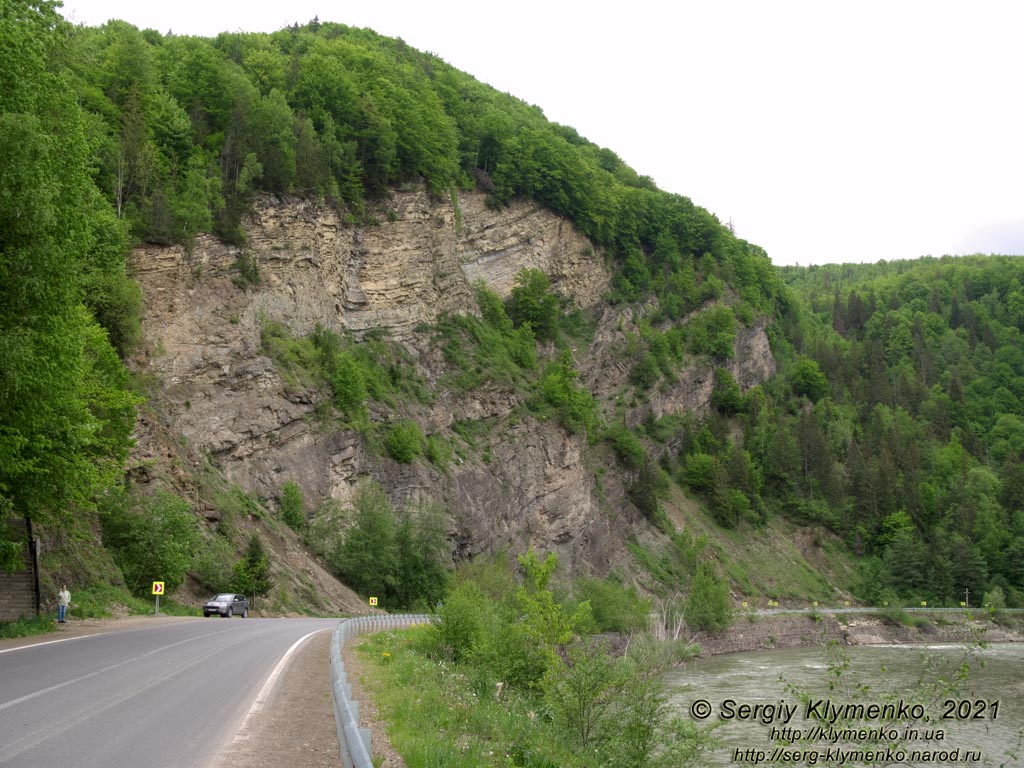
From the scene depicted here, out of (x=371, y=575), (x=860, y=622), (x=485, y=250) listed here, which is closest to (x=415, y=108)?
(x=485, y=250)

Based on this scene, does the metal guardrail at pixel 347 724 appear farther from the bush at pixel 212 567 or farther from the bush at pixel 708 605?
the bush at pixel 708 605

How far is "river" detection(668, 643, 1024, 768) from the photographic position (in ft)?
36.9

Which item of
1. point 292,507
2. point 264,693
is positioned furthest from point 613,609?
point 264,693

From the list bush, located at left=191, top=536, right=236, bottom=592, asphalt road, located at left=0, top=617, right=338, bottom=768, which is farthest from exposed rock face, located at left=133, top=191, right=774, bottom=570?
asphalt road, located at left=0, top=617, right=338, bottom=768

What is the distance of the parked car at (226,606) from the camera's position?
1273 inches

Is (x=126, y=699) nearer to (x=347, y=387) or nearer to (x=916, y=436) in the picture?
(x=347, y=387)

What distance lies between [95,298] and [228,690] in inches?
1207

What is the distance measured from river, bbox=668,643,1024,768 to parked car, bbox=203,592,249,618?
701 inches

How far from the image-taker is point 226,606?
32.7 metres

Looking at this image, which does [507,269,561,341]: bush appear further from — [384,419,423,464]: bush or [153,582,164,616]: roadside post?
[153,582,164,616]: roadside post

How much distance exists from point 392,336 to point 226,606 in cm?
3337

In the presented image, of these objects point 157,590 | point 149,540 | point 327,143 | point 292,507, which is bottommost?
point 157,590

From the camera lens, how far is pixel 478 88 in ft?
345

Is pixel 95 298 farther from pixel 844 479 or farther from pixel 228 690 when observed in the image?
pixel 844 479
